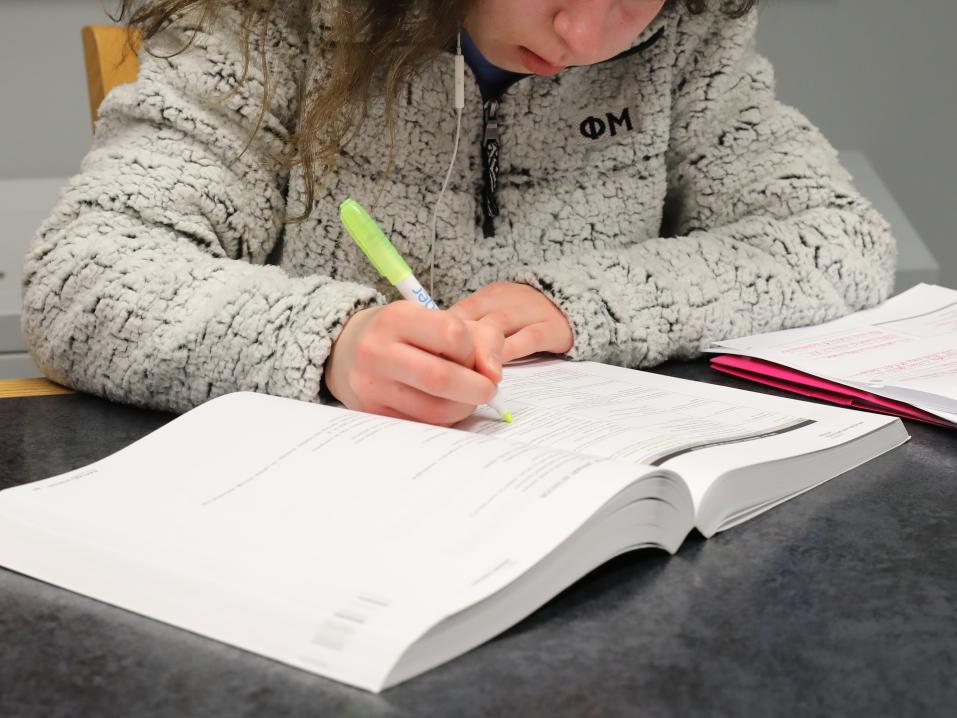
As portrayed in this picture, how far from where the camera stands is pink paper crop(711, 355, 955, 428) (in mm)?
751

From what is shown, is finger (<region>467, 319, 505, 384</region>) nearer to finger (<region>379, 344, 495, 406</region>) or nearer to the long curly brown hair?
finger (<region>379, 344, 495, 406</region>)

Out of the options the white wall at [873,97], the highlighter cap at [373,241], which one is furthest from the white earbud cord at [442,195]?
the white wall at [873,97]

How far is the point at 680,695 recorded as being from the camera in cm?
41

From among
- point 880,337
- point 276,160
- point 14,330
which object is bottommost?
point 14,330

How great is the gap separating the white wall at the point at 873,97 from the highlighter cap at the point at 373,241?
1.33 m

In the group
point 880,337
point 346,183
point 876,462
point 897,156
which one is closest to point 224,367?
point 346,183

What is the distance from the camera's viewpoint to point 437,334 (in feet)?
2.11

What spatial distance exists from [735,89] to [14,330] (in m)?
1.03

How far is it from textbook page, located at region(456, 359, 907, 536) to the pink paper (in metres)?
0.05

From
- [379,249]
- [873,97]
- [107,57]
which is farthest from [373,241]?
[873,97]

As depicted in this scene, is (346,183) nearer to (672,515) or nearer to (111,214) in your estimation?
(111,214)

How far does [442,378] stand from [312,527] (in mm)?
167

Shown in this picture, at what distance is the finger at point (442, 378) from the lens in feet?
2.06

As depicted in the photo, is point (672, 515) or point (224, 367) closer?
point (672, 515)
